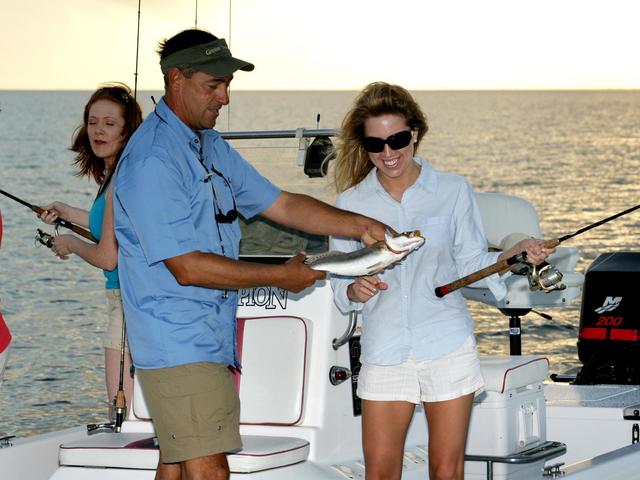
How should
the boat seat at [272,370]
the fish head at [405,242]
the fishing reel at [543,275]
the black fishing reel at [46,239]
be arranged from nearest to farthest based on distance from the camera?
the fish head at [405,242]
the fishing reel at [543,275]
the boat seat at [272,370]
the black fishing reel at [46,239]

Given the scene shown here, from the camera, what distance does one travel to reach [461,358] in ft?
13.8

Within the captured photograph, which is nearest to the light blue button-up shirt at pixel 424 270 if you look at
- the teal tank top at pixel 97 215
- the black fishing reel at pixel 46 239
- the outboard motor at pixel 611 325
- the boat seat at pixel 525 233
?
the teal tank top at pixel 97 215

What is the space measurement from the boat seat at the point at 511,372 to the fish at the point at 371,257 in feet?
4.17

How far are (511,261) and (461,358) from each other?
1.15 feet

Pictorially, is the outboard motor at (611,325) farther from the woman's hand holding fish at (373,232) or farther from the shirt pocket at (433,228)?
the woman's hand holding fish at (373,232)

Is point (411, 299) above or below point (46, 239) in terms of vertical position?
below

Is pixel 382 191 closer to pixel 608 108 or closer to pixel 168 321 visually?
pixel 168 321

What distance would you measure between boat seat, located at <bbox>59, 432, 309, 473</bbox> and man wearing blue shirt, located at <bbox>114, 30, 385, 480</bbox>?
1.37ft

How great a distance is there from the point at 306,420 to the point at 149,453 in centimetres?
59

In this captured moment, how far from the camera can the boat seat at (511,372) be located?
5184 mm

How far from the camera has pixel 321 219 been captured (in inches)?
171

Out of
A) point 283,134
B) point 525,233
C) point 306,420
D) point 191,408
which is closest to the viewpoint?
point 191,408

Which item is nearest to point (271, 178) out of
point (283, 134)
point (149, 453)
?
point (283, 134)

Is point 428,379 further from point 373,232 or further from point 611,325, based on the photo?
point 611,325
